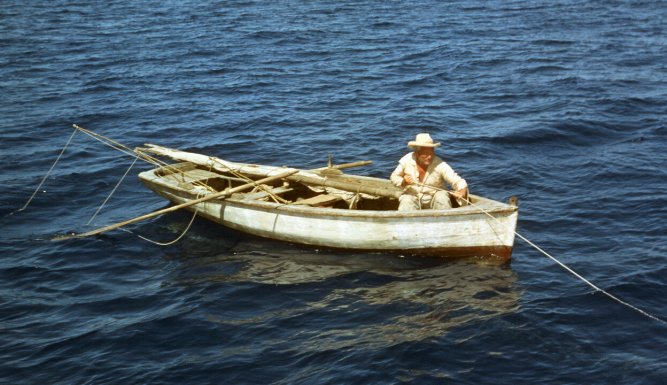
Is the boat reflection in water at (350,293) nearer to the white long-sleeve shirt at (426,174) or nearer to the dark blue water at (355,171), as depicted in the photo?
the dark blue water at (355,171)

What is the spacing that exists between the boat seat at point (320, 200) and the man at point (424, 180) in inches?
63.7

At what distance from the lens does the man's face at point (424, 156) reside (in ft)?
44.7

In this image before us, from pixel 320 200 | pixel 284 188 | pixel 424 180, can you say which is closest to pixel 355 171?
pixel 284 188

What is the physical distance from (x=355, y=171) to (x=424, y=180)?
17.4ft

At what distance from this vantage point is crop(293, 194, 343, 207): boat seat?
14969 mm

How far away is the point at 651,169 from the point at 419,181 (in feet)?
22.6

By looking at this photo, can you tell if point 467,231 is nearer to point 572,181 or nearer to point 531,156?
point 572,181

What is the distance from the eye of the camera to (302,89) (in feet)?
87.3

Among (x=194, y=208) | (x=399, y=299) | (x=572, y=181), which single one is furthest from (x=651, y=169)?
(x=194, y=208)

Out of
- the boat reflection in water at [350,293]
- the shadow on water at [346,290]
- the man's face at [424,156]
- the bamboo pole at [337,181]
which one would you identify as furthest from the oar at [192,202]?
the man's face at [424,156]

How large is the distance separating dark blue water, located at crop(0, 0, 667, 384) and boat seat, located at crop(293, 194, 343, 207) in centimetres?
98

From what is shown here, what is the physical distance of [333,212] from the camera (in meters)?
13.6

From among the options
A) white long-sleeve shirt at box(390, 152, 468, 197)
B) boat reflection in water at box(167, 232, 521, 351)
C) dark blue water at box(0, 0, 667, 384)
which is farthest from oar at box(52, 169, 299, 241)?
white long-sleeve shirt at box(390, 152, 468, 197)

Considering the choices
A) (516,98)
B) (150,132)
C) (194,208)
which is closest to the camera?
A: (194,208)
